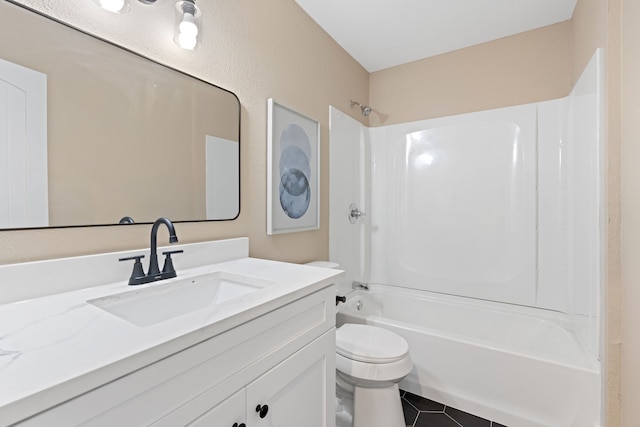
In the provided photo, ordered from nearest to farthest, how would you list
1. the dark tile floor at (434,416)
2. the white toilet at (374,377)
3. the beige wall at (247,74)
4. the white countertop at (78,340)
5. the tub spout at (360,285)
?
the white countertop at (78,340)
the beige wall at (247,74)
the white toilet at (374,377)
the dark tile floor at (434,416)
the tub spout at (360,285)

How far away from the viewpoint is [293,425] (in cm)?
89

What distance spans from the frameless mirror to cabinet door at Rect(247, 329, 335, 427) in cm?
70

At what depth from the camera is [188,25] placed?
1124 mm

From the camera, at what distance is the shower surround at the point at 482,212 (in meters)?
1.63

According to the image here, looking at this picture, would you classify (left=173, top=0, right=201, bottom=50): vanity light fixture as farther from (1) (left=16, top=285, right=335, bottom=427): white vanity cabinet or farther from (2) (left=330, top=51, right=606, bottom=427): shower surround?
(2) (left=330, top=51, right=606, bottom=427): shower surround

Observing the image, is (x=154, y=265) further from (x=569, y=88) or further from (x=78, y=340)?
(x=569, y=88)

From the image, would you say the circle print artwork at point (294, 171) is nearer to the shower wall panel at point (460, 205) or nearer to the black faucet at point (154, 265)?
the black faucet at point (154, 265)

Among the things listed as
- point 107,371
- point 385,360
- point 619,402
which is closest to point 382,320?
point 385,360

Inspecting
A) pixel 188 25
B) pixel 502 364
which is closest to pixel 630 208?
pixel 502 364

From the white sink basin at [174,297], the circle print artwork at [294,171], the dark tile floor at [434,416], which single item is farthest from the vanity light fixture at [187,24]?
the dark tile floor at [434,416]

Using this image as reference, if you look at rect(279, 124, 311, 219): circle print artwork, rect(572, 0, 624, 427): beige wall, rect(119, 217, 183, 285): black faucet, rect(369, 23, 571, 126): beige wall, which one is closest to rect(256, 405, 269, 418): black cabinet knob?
rect(119, 217, 183, 285): black faucet

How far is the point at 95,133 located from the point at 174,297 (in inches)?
22.9

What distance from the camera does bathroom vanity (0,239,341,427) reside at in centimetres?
45

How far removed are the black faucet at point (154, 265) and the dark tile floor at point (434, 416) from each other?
4.87 feet
